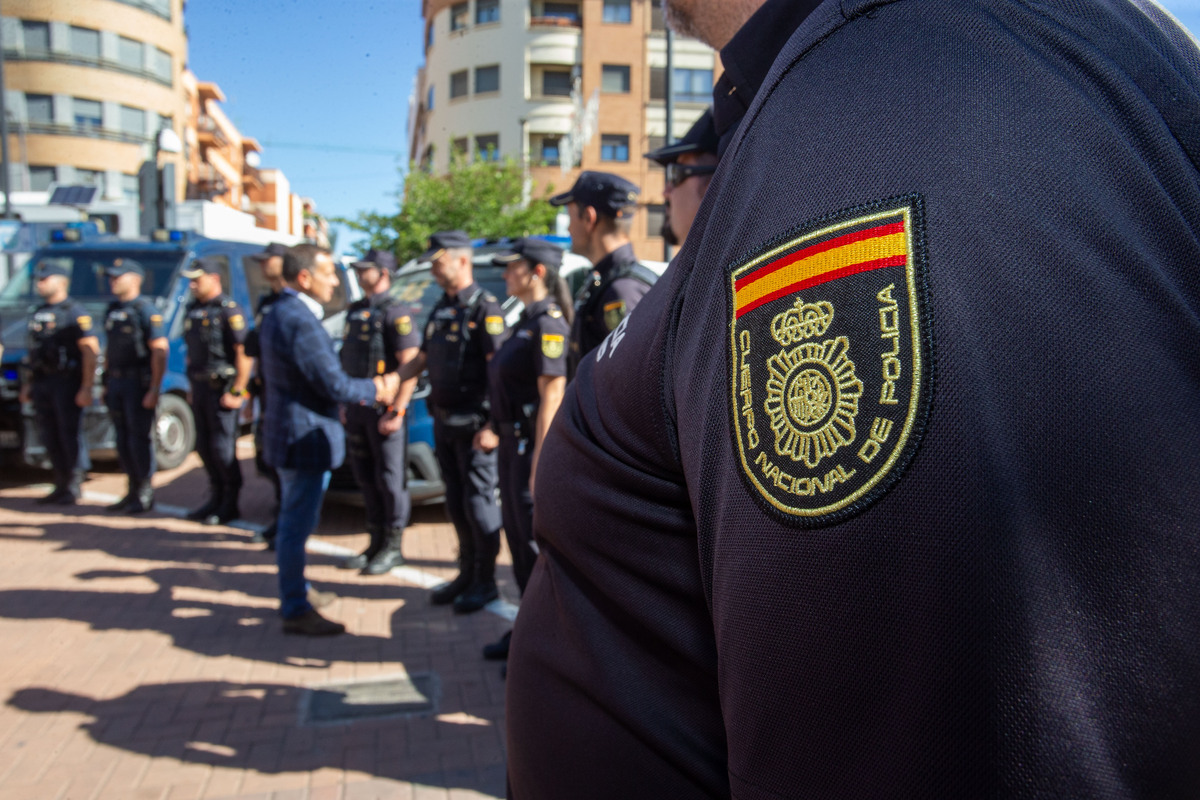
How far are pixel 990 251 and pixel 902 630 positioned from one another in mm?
221

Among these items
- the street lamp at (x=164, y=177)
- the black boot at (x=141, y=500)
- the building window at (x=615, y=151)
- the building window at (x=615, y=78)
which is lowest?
the black boot at (x=141, y=500)

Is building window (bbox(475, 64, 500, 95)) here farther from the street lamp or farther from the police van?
the police van

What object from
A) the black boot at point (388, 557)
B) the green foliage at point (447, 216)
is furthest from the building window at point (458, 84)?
the black boot at point (388, 557)

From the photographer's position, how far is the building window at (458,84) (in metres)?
32.8

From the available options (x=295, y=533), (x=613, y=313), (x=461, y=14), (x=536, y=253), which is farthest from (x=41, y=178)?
(x=613, y=313)

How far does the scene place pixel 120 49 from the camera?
8523 mm

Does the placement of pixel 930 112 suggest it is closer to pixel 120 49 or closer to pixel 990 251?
pixel 990 251

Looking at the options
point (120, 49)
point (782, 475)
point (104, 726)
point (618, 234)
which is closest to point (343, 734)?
point (104, 726)

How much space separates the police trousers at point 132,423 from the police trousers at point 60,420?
404 mm

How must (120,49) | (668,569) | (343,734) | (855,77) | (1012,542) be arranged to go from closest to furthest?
(1012,542)
(855,77)
(668,569)
(343,734)
(120,49)

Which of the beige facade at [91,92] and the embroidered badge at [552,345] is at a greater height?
the beige facade at [91,92]

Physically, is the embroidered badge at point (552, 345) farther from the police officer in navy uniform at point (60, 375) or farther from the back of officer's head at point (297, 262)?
the police officer in navy uniform at point (60, 375)

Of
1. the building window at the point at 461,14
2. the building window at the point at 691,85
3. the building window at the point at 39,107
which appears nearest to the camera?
the building window at the point at 39,107

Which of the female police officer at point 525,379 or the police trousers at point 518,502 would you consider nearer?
the female police officer at point 525,379
